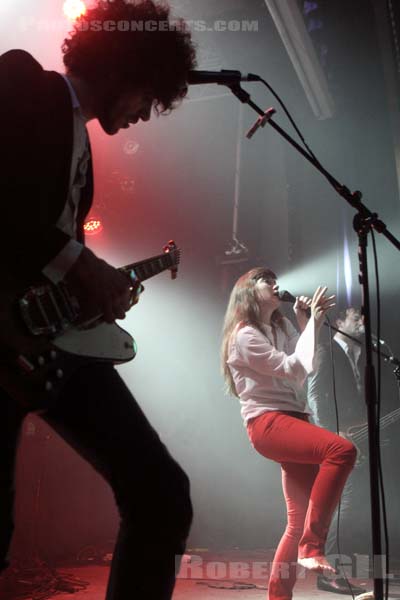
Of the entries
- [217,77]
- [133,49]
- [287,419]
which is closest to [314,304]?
[287,419]

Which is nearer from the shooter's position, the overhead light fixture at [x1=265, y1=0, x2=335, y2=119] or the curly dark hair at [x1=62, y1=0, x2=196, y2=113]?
the curly dark hair at [x1=62, y1=0, x2=196, y2=113]

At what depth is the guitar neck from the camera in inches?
66.7

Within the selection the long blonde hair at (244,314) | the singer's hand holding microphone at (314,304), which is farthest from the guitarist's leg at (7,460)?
the long blonde hair at (244,314)

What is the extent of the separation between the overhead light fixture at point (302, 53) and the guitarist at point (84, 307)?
136 inches

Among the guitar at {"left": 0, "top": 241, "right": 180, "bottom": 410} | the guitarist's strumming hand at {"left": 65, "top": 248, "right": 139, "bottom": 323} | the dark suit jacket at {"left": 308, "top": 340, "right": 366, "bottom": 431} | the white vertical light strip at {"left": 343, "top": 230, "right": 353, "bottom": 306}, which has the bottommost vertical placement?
the dark suit jacket at {"left": 308, "top": 340, "right": 366, "bottom": 431}

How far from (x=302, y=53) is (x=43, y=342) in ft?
14.4

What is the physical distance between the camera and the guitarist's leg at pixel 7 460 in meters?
1.29

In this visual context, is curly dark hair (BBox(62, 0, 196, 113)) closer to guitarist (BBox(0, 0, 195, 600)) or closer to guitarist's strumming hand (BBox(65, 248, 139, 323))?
guitarist (BBox(0, 0, 195, 600))

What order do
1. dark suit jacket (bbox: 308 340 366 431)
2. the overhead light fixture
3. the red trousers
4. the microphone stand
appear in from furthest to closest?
1. dark suit jacket (bbox: 308 340 366 431)
2. the overhead light fixture
3. the red trousers
4. the microphone stand

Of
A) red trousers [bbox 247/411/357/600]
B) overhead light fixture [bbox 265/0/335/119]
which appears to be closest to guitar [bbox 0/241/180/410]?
red trousers [bbox 247/411/357/600]

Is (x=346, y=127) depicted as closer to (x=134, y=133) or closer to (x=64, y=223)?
(x=134, y=133)

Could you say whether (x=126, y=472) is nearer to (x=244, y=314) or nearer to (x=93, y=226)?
(x=244, y=314)

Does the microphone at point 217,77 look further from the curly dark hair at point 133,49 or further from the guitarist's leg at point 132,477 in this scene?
the guitarist's leg at point 132,477

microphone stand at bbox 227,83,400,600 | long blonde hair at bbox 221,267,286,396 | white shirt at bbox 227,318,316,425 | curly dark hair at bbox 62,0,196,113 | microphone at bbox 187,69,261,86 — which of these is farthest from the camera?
long blonde hair at bbox 221,267,286,396
